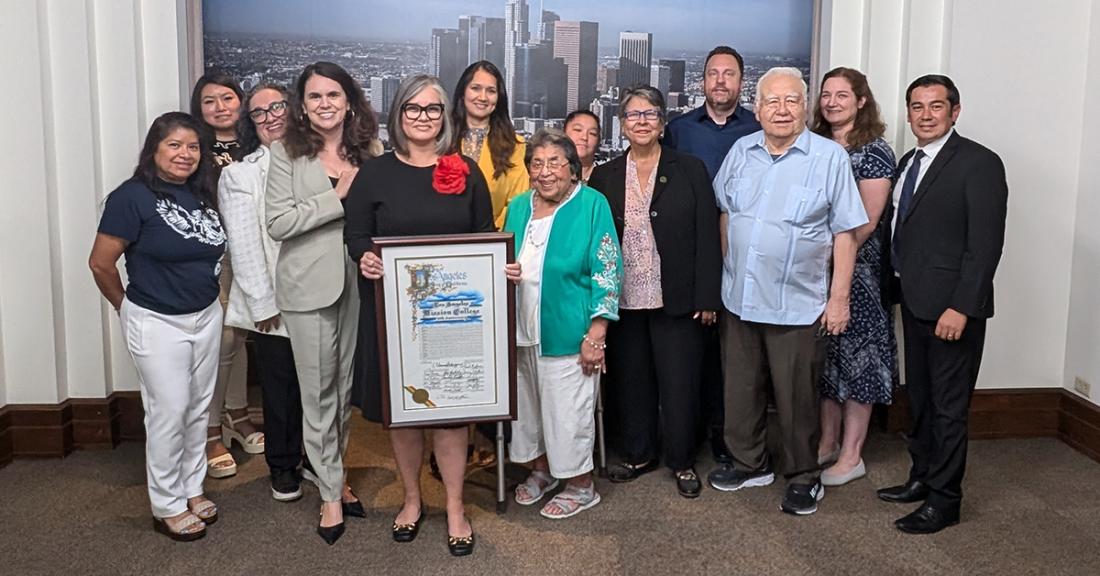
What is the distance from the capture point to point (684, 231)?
3826 millimetres

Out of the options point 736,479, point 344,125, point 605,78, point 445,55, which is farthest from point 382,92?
point 736,479

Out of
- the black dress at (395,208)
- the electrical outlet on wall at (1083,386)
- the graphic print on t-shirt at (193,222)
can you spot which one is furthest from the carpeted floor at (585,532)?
the graphic print on t-shirt at (193,222)

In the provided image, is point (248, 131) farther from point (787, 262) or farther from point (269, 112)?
point (787, 262)

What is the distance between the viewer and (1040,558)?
11.1ft

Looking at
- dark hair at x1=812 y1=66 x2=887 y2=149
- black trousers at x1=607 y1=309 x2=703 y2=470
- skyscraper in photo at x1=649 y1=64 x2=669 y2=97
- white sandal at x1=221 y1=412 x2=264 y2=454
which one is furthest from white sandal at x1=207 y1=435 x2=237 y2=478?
dark hair at x1=812 y1=66 x2=887 y2=149

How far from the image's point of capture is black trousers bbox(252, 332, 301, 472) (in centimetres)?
379

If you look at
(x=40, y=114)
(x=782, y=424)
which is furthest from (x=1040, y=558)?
(x=40, y=114)

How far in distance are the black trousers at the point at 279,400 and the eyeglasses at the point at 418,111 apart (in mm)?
1050

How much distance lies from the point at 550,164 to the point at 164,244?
1.34m

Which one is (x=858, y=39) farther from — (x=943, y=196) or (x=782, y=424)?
(x=782, y=424)

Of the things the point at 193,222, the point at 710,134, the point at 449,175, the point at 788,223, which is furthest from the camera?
the point at 710,134

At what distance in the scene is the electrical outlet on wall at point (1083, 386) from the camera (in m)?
4.55

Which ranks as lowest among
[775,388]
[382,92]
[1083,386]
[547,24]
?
[1083,386]

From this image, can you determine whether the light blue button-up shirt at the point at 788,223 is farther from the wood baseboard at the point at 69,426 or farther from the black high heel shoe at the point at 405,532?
the wood baseboard at the point at 69,426
